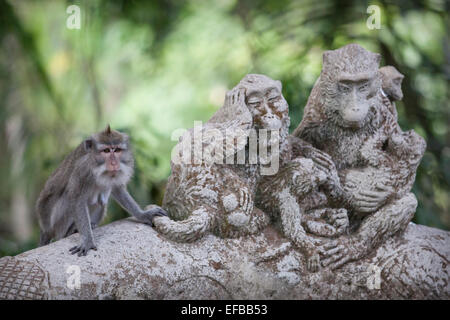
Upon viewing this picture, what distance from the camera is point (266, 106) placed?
3.32 m

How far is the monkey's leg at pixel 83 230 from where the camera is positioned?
2.94 m

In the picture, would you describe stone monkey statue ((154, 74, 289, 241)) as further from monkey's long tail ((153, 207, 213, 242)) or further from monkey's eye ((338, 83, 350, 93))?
monkey's eye ((338, 83, 350, 93))

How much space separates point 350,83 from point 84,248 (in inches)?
74.5

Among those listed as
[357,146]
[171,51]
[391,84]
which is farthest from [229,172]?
[171,51]

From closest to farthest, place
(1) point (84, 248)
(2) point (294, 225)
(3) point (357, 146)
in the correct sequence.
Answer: (1) point (84, 248)
(2) point (294, 225)
(3) point (357, 146)

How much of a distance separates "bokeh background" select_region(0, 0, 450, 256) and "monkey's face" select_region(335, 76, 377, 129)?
222 centimetres

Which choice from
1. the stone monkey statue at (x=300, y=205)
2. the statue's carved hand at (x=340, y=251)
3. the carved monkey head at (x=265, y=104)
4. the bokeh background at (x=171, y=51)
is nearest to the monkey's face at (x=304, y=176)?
the stone monkey statue at (x=300, y=205)

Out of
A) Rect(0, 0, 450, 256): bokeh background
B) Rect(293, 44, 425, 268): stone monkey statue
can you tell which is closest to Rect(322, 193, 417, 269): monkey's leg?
Rect(293, 44, 425, 268): stone monkey statue

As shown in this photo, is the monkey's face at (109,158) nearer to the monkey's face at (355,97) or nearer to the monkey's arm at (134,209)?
the monkey's arm at (134,209)

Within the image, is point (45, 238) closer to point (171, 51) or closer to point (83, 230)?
point (83, 230)

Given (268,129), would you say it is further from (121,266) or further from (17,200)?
(17,200)

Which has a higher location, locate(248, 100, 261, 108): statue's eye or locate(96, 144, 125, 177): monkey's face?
locate(248, 100, 261, 108): statue's eye

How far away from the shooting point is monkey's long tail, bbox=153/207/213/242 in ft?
10.3

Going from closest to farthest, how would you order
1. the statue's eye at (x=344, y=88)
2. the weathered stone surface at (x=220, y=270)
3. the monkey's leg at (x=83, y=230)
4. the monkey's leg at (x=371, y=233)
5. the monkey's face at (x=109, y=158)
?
the weathered stone surface at (x=220, y=270) → the monkey's leg at (x=83, y=230) → the monkey's face at (x=109, y=158) → the monkey's leg at (x=371, y=233) → the statue's eye at (x=344, y=88)
